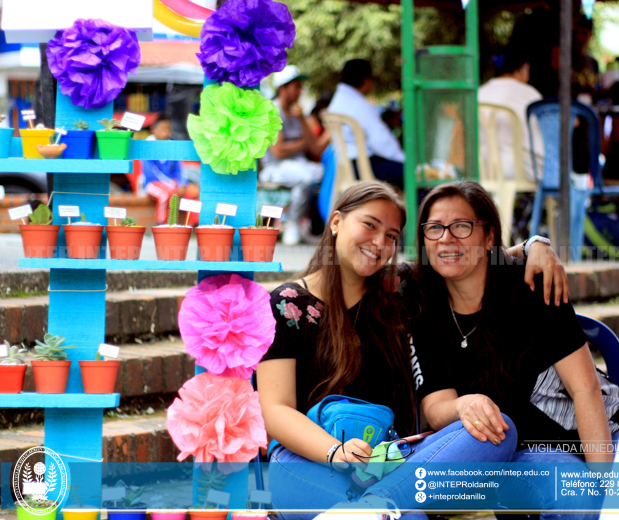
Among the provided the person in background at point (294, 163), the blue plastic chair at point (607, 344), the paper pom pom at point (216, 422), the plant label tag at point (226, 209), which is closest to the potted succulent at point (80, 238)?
the plant label tag at point (226, 209)

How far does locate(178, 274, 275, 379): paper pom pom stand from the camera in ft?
6.15

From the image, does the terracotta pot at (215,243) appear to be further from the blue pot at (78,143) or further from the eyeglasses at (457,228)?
the eyeglasses at (457,228)

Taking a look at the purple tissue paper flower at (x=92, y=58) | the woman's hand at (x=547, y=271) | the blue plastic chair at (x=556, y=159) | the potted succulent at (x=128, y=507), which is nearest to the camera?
the potted succulent at (x=128, y=507)

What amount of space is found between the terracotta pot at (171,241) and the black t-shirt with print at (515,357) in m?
0.69

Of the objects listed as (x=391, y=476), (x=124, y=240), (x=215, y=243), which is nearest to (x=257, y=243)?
(x=215, y=243)

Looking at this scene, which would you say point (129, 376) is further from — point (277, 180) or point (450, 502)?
point (277, 180)

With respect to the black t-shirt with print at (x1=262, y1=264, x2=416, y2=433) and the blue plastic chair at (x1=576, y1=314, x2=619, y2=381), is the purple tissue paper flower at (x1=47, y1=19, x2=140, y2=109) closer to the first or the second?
the black t-shirt with print at (x1=262, y1=264, x2=416, y2=433)

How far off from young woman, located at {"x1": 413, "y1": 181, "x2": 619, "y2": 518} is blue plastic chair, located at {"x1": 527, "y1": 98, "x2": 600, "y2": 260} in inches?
92.6

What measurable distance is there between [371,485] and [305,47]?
39.2 ft

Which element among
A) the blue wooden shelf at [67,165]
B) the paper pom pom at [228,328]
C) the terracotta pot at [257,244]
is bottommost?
the paper pom pom at [228,328]

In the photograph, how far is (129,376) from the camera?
8.97 feet

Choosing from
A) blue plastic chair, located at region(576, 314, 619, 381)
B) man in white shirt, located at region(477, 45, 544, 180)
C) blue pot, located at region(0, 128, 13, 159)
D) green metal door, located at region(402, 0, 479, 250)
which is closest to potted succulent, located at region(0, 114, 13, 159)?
blue pot, located at region(0, 128, 13, 159)

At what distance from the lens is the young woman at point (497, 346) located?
6.49 ft

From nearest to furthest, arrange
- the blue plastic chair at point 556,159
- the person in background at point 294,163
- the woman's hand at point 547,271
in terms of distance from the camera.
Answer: the woman's hand at point 547,271 → the blue plastic chair at point 556,159 → the person in background at point 294,163
